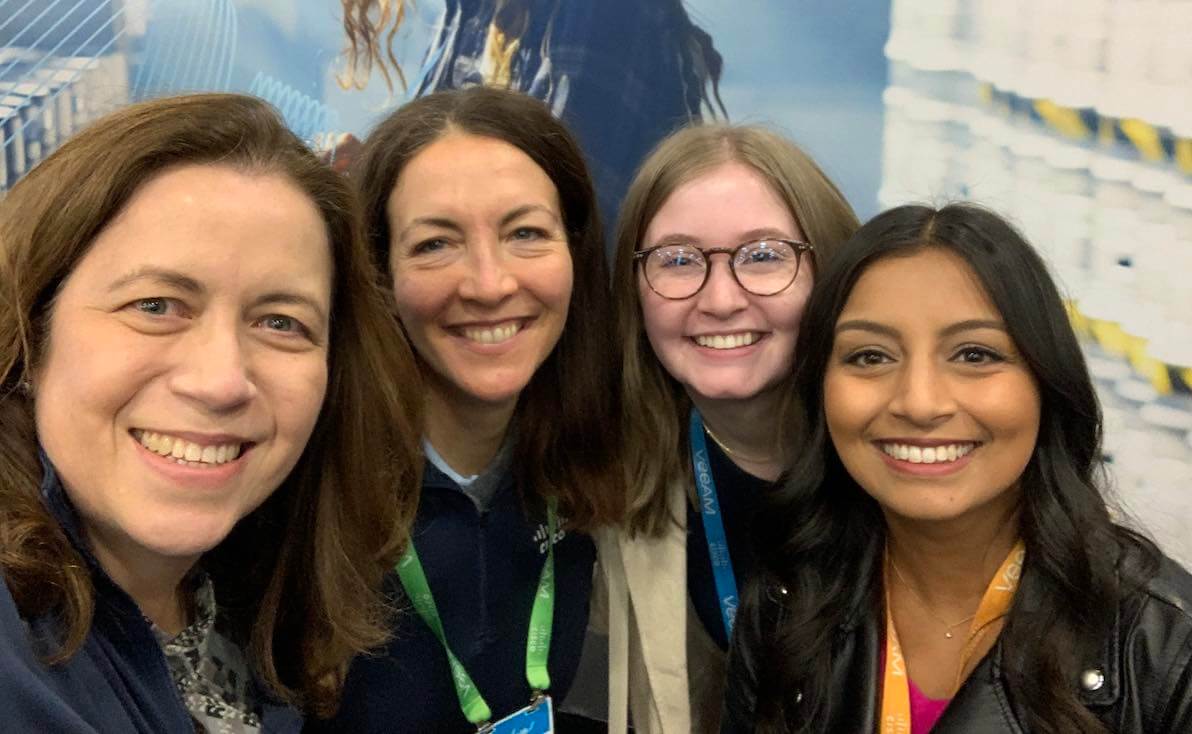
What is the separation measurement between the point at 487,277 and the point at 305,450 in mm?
539

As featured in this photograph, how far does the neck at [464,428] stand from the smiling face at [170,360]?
784 millimetres

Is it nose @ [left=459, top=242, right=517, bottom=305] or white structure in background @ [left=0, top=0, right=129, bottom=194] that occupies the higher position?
white structure in background @ [left=0, top=0, right=129, bottom=194]

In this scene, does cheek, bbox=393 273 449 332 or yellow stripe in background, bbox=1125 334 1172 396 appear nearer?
cheek, bbox=393 273 449 332

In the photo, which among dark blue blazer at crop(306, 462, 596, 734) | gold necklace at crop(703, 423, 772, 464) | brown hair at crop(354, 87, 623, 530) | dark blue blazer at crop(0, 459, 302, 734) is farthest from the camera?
gold necklace at crop(703, 423, 772, 464)

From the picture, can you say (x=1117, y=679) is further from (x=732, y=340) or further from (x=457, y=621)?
(x=457, y=621)

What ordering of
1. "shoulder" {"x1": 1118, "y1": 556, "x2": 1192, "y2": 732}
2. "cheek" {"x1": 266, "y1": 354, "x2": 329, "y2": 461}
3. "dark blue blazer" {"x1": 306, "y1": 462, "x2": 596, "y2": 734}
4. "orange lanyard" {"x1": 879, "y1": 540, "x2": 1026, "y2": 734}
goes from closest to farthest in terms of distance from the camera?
1. "cheek" {"x1": 266, "y1": 354, "x2": 329, "y2": 461}
2. "shoulder" {"x1": 1118, "y1": 556, "x2": 1192, "y2": 732}
3. "orange lanyard" {"x1": 879, "y1": 540, "x2": 1026, "y2": 734}
4. "dark blue blazer" {"x1": 306, "y1": 462, "x2": 596, "y2": 734}

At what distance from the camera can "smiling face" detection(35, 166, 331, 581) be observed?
46.4 inches

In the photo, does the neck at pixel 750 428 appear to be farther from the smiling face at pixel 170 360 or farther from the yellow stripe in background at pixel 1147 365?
the smiling face at pixel 170 360

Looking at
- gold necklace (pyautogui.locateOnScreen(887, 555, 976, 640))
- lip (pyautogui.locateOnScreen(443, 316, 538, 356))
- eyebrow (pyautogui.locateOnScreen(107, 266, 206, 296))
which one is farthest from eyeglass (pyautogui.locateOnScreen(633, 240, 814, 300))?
eyebrow (pyautogui.locateOnScreen(107, 266, 206, 296))

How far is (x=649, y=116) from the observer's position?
114 inches

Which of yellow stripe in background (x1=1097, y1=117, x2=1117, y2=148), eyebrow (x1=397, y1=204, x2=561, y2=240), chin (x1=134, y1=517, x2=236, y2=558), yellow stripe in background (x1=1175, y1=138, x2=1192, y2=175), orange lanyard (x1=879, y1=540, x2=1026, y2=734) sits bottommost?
orange lanyard (x1=879, y1=540, x2=1026, y2=734)

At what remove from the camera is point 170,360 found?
1.21 meters

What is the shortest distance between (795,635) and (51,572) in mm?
1322

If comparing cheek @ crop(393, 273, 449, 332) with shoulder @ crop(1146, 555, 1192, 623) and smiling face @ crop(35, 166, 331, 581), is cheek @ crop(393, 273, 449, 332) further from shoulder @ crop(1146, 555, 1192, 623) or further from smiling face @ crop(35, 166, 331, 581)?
shoulder @ crop(1146, 555, 1192, 623)
